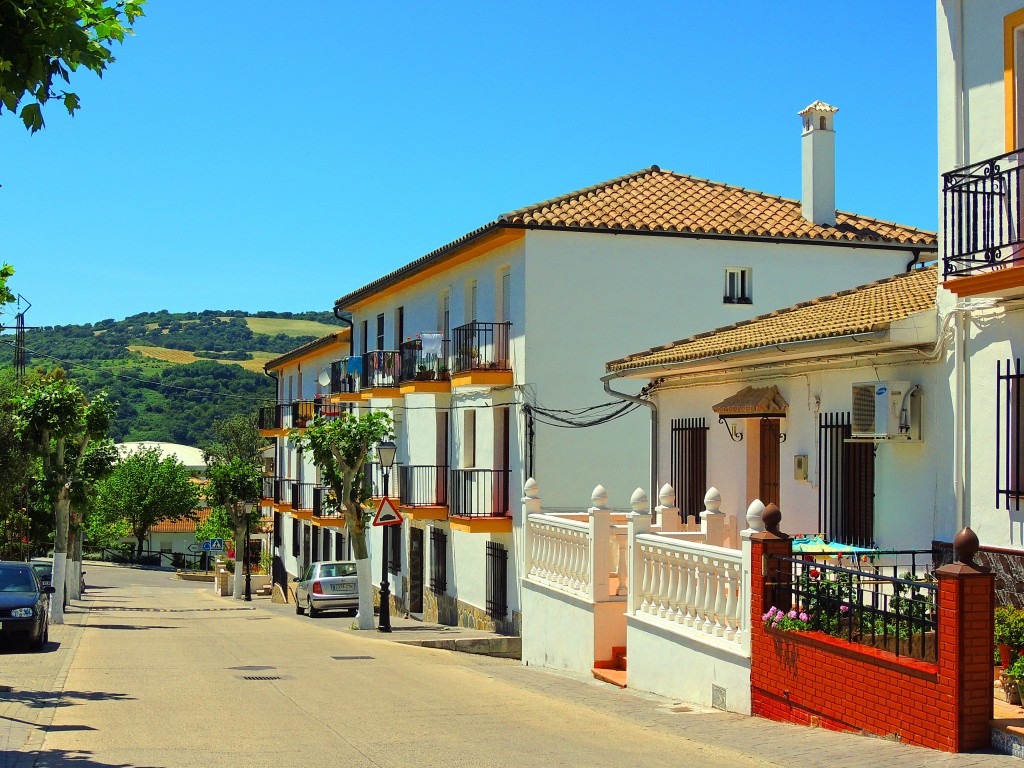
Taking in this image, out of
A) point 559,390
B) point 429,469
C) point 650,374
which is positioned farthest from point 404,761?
point 429,469

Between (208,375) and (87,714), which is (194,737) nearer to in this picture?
(87,714)

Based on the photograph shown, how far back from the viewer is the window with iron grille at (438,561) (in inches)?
1133

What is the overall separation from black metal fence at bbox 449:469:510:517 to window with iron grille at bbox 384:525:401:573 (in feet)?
22.5

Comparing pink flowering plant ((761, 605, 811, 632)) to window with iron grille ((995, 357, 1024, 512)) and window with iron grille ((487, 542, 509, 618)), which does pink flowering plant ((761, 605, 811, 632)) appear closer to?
window with iron grille ((995, 357, 1024, 512))

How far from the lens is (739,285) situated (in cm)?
2450

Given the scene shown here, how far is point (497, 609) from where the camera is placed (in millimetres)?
25000

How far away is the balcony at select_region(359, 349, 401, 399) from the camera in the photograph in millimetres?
30672

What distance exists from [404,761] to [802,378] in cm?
751

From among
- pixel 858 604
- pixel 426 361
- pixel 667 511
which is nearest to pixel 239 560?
pixel 426 361

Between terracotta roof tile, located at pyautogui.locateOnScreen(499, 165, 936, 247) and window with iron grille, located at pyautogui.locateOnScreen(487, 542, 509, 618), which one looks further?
window with iron grille, located at pyautogui.locateOnScreen(487, 542, 509, 618)

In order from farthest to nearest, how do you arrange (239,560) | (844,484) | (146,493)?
(146,493), (239,560), (844,484)

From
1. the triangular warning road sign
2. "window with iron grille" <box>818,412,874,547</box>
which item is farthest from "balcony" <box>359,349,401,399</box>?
"window with iron grille" <box>818,412,874,547</box>

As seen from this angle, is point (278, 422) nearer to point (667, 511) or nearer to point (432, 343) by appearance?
point (432, 343)

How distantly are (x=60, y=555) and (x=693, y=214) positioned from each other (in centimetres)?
1751
